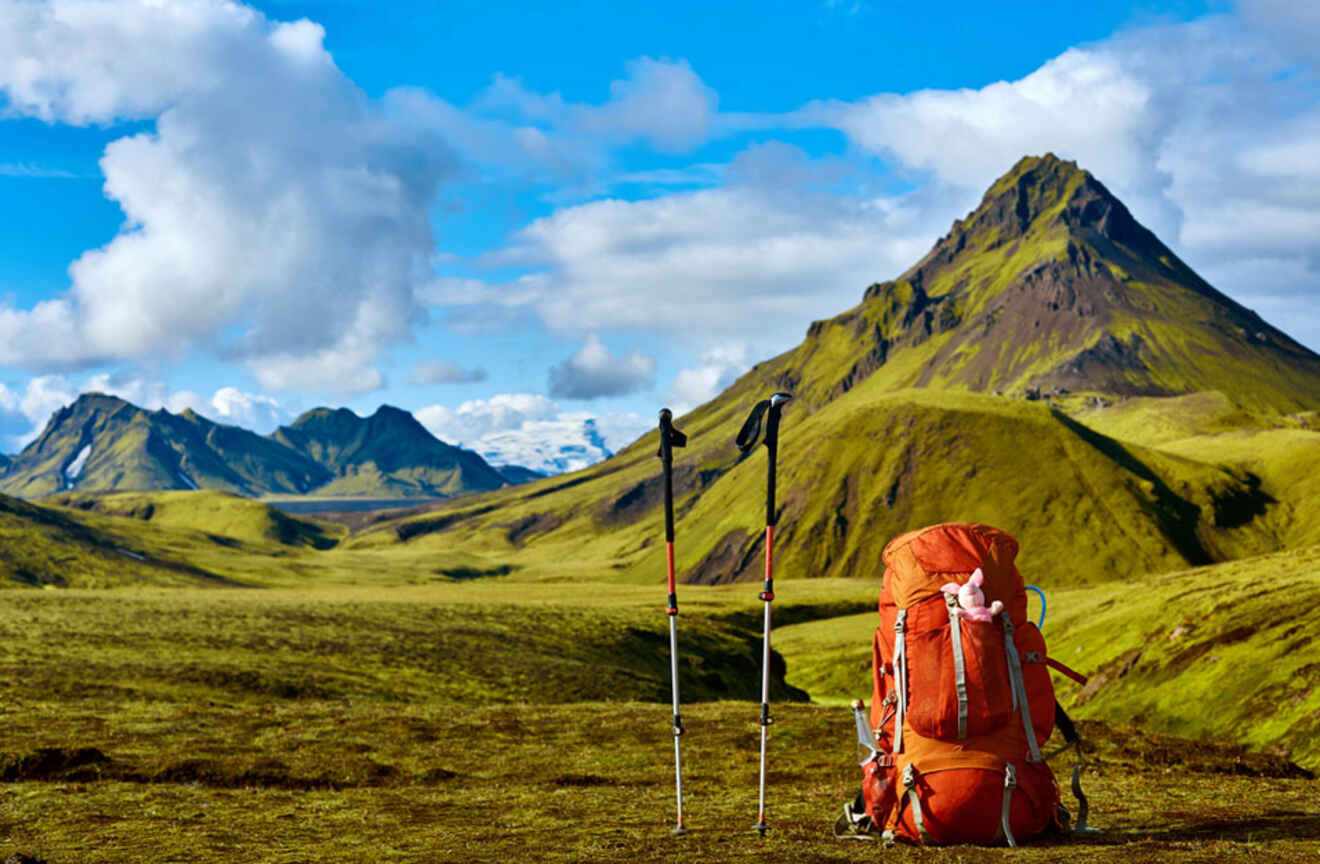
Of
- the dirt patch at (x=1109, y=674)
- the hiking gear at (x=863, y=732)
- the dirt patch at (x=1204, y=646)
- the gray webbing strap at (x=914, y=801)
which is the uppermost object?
the hiking gear at (x=863, y=732)

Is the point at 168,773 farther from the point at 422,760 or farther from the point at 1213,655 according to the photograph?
the point at 1213,655

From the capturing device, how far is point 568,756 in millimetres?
40312

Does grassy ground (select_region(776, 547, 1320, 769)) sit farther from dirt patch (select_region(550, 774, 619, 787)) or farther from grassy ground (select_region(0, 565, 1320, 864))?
dirt patch (select_region(550, 774, 619, 787))

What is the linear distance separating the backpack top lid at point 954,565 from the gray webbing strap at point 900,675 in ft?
1.46

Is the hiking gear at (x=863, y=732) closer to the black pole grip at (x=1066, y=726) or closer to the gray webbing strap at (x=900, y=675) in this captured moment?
the gray webbing strap at (x=900, y=675)

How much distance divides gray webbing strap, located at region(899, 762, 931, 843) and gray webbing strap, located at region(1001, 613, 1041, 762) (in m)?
2.23

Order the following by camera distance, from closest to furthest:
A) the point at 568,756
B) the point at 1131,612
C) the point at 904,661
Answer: the point at 904,661
the point at 568,756
the point at 1131,612

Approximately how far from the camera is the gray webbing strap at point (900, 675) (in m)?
19.0

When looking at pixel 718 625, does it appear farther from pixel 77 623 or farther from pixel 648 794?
pixel 648 794

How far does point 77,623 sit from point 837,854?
7750 centimetres

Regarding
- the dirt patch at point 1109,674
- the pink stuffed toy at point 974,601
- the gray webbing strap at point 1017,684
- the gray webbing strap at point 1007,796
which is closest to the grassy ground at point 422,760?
the gray webbing strap at point 1007,796

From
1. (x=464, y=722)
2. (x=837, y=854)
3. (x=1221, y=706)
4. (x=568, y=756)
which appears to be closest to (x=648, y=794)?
(x=568, y=756)

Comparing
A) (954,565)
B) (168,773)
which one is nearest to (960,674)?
(954,565)

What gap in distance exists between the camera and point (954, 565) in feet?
62.5
